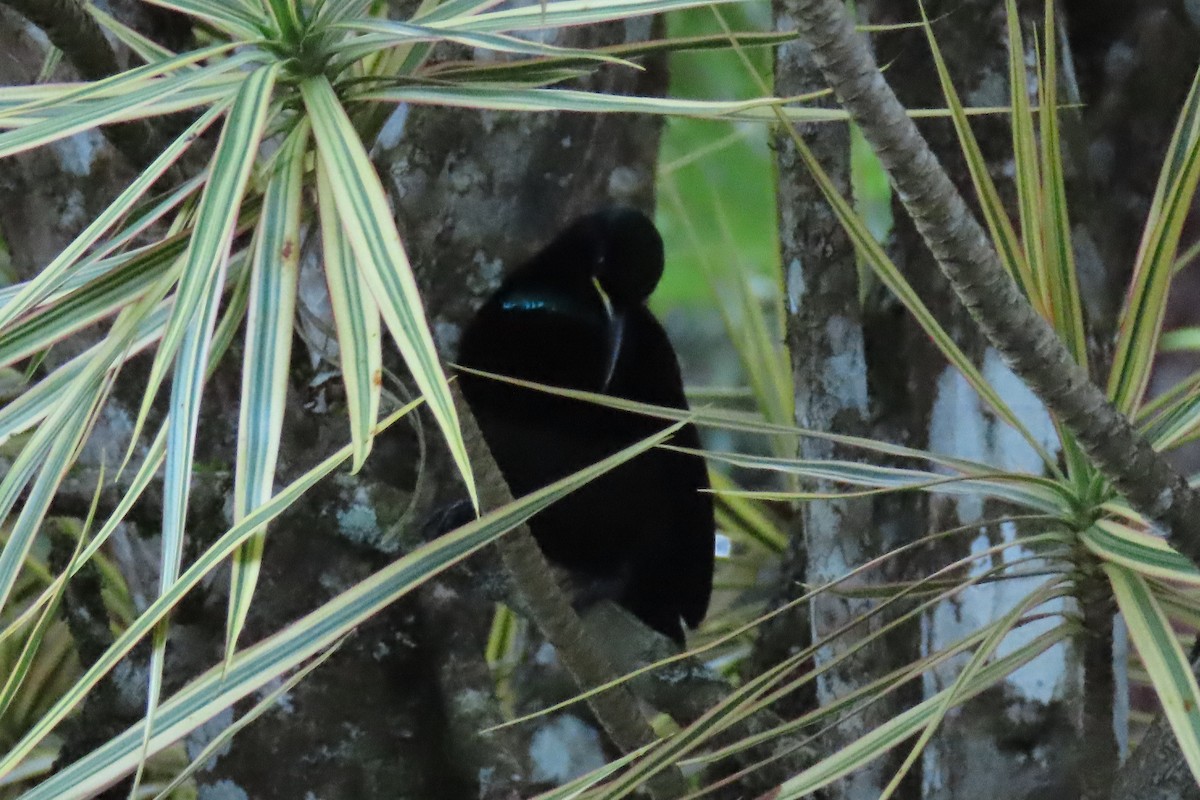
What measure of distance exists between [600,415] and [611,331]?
0.12m

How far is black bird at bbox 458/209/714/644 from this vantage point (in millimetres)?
1172

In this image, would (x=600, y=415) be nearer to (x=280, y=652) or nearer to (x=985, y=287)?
(x=280, y=652)

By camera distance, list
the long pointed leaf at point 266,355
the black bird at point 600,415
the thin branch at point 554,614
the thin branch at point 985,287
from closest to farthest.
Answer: the thin branch at point 985,287, the long pointed leaf at point 266,355, the thin branch at point 554,614, the black bird at point 600,415

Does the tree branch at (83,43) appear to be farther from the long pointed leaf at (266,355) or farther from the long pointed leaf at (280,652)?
the long pointed leaf at (280,652)

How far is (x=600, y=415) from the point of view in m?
1.17

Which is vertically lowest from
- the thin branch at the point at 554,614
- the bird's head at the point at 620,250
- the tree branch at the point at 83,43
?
the thin branch at the point at 554,614

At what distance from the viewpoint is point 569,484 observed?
0.68 meters

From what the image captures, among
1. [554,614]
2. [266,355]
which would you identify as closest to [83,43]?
[266,355]

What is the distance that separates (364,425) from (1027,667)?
2.53ft

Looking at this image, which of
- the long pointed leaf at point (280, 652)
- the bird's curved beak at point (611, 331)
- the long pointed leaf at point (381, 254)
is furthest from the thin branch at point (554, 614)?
the bird's curved beak at point (611, 331)

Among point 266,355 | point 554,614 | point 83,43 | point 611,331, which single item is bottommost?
point 554,614

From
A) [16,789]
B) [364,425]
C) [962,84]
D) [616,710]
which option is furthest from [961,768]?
[16,789]

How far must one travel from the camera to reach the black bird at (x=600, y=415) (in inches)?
46.1

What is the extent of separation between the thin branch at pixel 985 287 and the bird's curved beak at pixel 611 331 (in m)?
0.69
